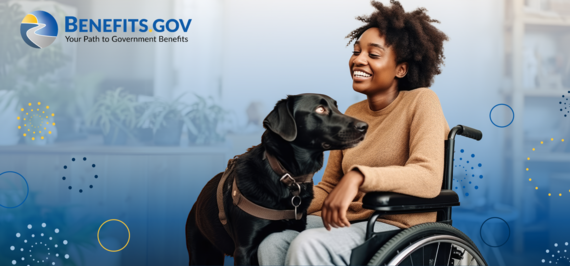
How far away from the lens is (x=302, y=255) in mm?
1253

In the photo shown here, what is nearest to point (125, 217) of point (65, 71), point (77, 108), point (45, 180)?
point (45, 180)

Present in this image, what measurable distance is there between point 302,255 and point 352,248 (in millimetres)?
143

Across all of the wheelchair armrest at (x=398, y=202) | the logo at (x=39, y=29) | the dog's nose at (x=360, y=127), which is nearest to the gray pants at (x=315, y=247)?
the wheelchair armrest at (x=398, y=202)

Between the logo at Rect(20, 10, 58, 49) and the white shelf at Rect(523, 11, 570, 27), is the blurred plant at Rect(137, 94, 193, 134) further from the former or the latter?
the white shelf at Rect(523, 11, 570, 27)

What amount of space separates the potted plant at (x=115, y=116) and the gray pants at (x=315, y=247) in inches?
54.1

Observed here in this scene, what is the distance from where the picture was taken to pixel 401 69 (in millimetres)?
1677

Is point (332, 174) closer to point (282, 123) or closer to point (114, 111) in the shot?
point (282, 123)

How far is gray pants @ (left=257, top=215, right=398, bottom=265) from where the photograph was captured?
49.4 inches

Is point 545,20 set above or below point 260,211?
above

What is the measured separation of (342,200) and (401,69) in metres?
0.69

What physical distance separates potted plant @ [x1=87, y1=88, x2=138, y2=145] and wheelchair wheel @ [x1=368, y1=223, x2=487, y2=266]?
66.3 inches

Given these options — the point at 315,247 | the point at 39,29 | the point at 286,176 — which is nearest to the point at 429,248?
the point at 315,247

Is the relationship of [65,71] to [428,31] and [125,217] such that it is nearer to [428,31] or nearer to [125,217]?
[125,217]

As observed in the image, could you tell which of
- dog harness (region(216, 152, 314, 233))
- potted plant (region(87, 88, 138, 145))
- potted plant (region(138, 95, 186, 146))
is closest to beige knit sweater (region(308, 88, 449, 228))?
dog harness (region(216, 152, 314, 233))
